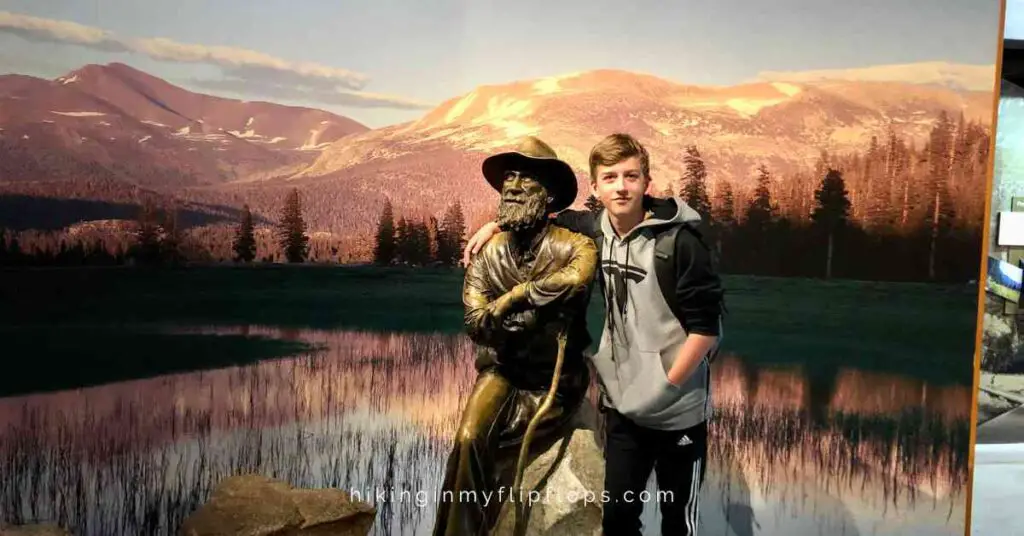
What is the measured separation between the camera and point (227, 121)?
2840 mm

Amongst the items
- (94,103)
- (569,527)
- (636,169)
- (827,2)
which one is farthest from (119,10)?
(827,2)

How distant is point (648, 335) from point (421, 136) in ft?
4.56

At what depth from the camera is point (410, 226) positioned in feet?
9.51

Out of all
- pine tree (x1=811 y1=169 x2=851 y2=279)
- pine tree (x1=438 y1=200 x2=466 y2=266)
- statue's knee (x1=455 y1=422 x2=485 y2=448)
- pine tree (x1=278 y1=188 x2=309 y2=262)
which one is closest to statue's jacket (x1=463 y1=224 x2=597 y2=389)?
statue's knee (x1=455 y1=422 x2=485 y2=448)

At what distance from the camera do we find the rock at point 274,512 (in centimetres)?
235

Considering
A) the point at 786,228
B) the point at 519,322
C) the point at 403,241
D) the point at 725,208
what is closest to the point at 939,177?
the point at 786,228

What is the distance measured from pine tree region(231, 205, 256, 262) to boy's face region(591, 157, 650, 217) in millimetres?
1614

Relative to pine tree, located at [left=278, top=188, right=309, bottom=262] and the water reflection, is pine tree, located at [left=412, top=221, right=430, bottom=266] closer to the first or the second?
the water reflection

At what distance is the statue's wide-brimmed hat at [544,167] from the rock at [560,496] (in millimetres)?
986

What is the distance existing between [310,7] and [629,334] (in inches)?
80.7

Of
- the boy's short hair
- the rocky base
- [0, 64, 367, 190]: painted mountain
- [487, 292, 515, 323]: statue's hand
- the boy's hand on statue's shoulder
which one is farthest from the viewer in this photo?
the rocky base

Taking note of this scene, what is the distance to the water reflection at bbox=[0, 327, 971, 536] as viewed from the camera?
2.75 m

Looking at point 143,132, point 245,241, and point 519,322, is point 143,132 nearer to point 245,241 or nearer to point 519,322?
point 245,241

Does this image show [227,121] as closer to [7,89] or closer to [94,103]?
[94,103]
